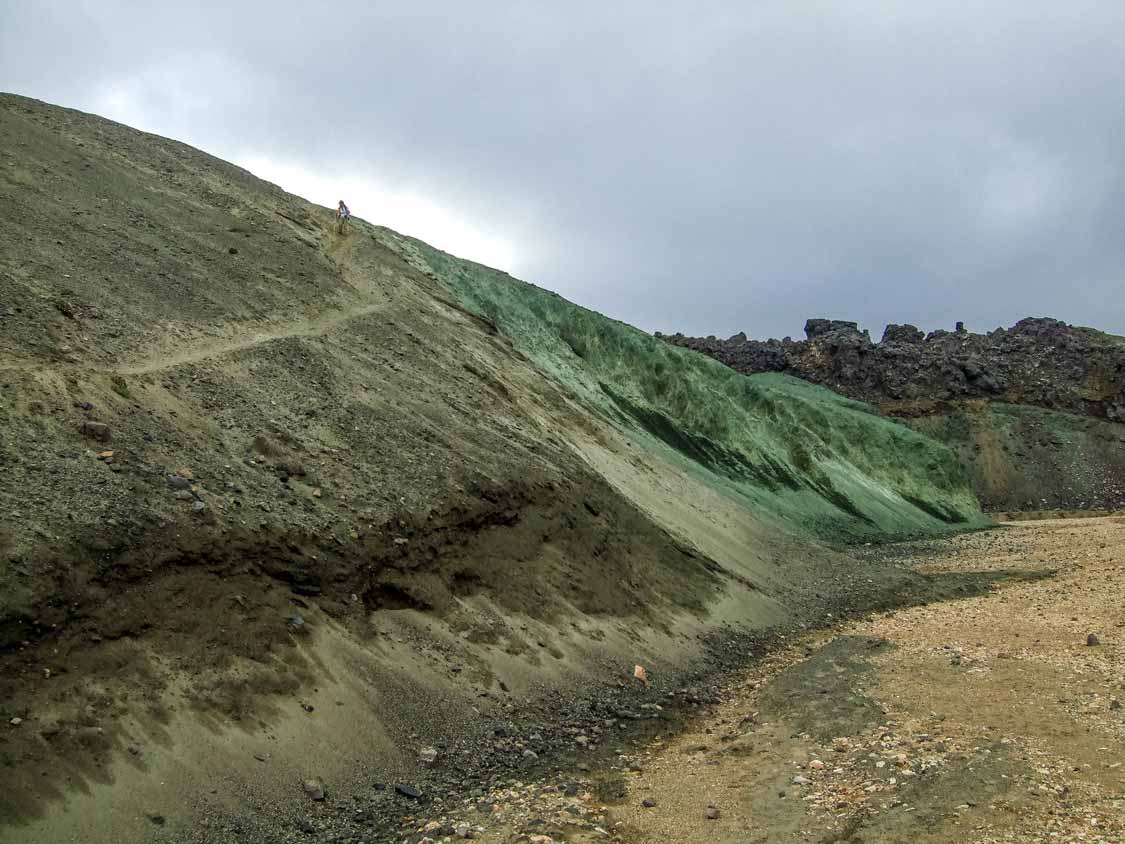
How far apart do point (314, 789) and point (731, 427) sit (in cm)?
3808

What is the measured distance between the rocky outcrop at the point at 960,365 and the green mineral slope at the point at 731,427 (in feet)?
73.7

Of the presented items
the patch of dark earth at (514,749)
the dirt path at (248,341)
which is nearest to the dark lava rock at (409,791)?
the patch of dark earth at (514,749)

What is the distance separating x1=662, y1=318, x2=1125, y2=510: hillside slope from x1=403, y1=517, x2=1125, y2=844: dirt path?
200 ft

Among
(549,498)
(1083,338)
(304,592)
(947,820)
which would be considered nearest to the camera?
(947,820)

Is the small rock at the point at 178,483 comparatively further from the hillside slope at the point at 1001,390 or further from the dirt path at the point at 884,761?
the hillside slope at the point at 1001,390

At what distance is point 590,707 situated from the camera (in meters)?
14.4

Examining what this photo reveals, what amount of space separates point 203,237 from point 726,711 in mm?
18432

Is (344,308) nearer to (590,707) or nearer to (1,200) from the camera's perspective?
(1,200)

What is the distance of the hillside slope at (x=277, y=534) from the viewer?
10.0 meters

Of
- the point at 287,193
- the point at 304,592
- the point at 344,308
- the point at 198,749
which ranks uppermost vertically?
the point at 287,193

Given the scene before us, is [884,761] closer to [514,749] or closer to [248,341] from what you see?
[514,749]

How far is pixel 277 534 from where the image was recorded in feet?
43.9

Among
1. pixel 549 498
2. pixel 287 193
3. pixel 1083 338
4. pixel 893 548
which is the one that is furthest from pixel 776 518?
pixel 1083 338

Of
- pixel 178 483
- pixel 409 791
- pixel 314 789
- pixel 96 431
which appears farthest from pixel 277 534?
pixel 409 791
